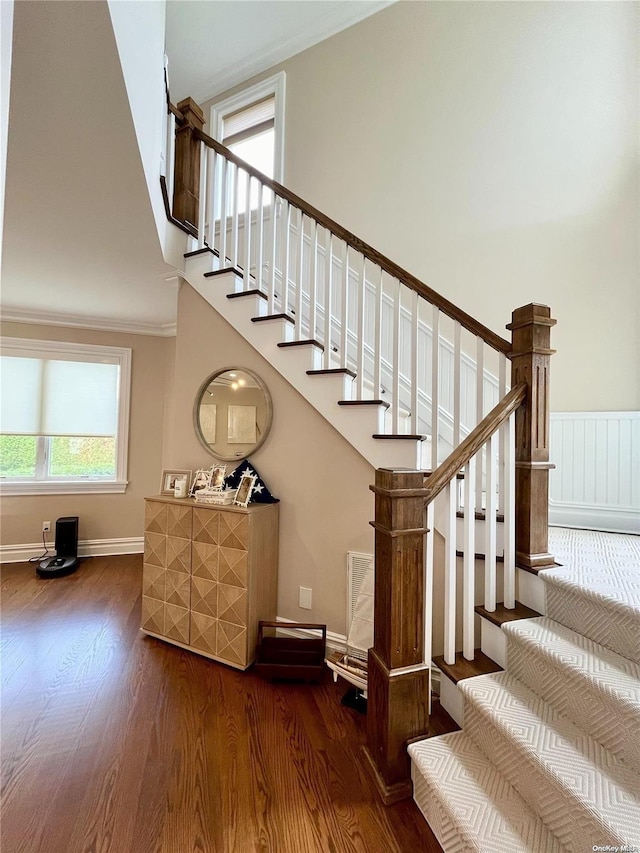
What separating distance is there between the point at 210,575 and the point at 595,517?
8.17ft

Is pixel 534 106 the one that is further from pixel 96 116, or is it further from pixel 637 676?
pixel 637 676

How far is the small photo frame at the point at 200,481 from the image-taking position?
2.62m

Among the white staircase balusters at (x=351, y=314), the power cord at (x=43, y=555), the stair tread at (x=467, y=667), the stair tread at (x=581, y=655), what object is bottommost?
the power cord at (x=43, y=555)

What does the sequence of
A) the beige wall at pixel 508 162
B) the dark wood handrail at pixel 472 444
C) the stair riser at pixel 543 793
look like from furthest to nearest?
the beige wall at pixel 508 162 < the dark wood handrail at pixel 472 444 < the stair riser at pixel 543 793

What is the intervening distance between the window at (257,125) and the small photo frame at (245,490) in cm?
266

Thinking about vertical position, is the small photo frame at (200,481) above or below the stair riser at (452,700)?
above

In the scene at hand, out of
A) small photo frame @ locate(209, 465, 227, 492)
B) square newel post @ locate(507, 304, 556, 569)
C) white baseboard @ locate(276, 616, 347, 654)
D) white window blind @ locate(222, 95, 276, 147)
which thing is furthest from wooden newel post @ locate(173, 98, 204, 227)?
white baseboard @ locate(276, 616, 347, 654)

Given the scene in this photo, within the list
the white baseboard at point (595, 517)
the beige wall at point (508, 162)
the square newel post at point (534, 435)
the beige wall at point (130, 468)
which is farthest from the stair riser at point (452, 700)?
the beige wall at point (130, 468)

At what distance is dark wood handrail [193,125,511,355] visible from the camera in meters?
1.88

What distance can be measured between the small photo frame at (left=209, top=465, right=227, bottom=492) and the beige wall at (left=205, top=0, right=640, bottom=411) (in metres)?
2.15

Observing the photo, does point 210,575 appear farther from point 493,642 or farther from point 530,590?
point 530,590

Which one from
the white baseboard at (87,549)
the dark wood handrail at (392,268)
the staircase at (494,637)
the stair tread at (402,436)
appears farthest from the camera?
the white baseboard at (87,549)

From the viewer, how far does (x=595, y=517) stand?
250cm

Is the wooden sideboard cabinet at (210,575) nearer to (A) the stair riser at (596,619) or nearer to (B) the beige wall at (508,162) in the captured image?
(A) the stair riser at (596,619)
